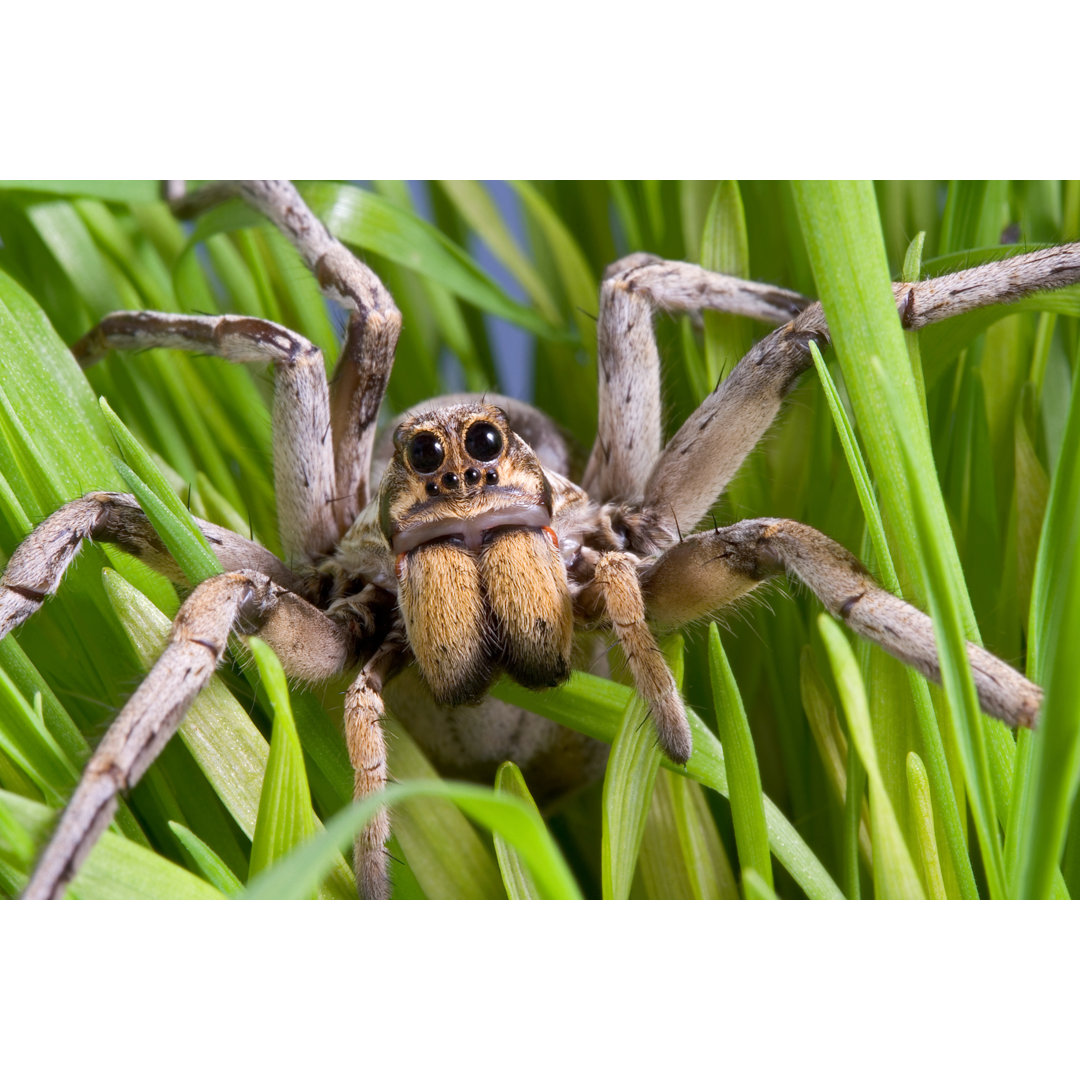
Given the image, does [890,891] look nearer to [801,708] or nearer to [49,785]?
[801,708]

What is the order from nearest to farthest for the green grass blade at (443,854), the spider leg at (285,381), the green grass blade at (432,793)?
the green grass blade at (432,793) < the green grass blade at (443,854) < the spider leg at (285,381)

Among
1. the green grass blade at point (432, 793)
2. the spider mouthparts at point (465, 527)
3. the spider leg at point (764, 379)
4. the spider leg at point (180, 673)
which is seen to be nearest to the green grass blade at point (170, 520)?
the spider leg at point (180, 673)

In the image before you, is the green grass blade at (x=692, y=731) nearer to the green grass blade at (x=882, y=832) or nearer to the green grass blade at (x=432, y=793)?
the green grass blade at (x=882, y=832)

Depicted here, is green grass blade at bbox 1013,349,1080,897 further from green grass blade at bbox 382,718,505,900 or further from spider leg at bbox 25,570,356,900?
spider leg at bbox 25,570,356,900

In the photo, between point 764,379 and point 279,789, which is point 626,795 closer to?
point 279,789

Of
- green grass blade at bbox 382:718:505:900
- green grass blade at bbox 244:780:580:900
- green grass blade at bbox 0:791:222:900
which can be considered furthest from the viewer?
green grass blade at bbox 382:718:505:900

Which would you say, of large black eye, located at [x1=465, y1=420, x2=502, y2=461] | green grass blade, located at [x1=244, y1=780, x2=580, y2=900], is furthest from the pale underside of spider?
green grass blade, located at [x1=244, y1=780, x2=580, y2=900]

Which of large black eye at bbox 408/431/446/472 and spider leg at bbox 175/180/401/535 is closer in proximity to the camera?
large black eye at bbox 408/431/446/472

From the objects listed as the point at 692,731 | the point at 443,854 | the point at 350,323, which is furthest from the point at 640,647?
the point at 350,323

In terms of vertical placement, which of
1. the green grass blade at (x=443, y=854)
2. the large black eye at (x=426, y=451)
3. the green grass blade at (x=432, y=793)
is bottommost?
the green grass blade at (x=443, y=854)
